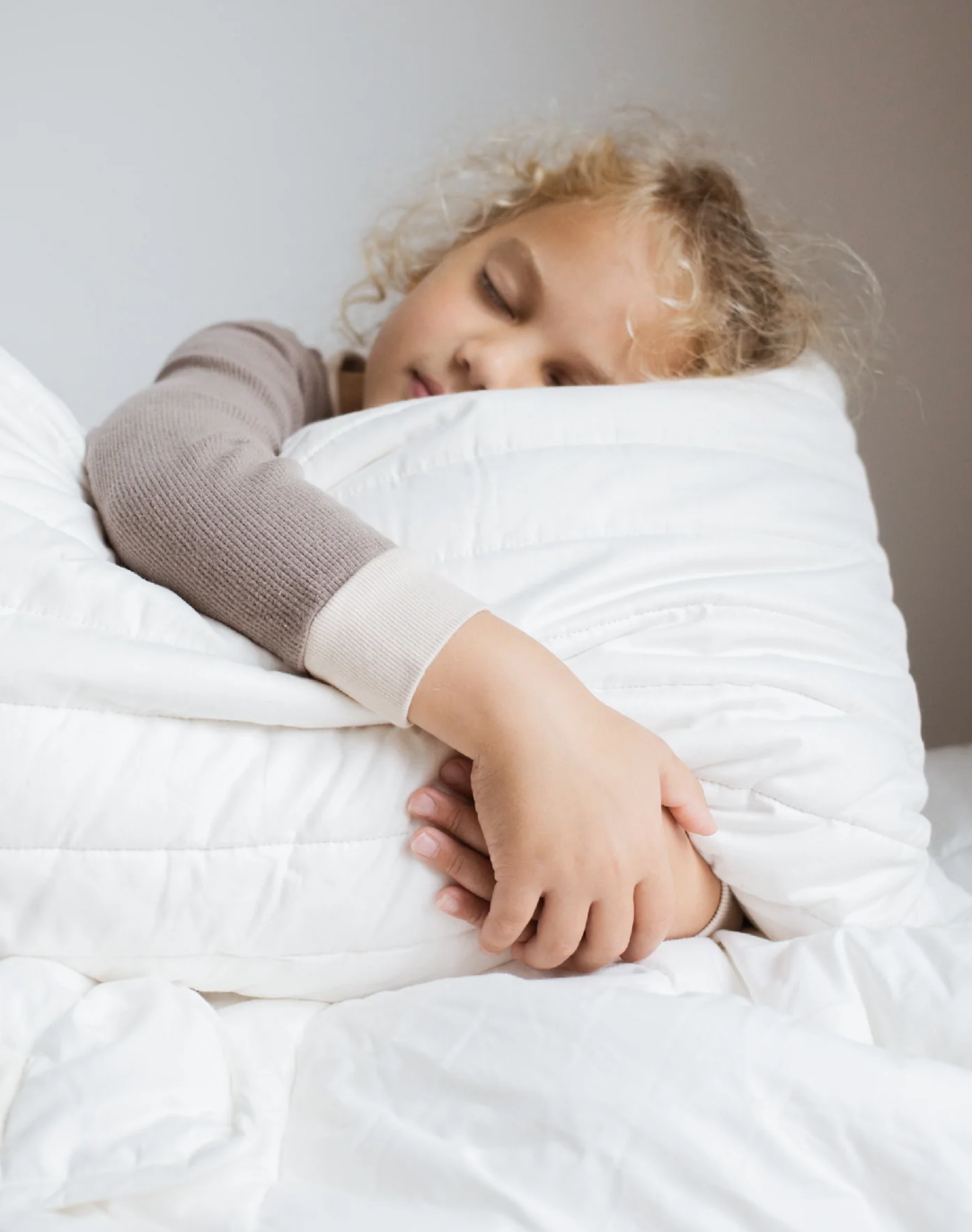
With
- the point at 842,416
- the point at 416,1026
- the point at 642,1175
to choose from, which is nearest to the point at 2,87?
the point at 842,416

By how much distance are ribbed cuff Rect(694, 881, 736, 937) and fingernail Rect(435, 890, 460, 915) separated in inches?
7.3

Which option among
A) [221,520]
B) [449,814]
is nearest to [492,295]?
[221,520]

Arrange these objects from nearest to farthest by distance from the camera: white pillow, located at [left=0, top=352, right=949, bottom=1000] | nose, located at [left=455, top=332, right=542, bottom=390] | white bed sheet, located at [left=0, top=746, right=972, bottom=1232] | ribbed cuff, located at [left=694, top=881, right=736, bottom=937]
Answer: white bed sheet, located at [left=0, top=746, right=972, bottom=1232] < white pillow, located at [left=0, top=352, right=949, bottom=1000] < ribbed cuff, located at [left=694, top=881, right=736, bottom=937] < nose, located at [left=455, top=332, right=542, bottom=390]

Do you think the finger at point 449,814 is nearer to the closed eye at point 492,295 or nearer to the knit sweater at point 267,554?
the knit sweater at point 267,554

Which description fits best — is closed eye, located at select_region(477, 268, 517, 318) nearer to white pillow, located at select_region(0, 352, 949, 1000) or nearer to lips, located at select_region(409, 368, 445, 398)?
lips, located at select_region(409, 368, 445, 398)

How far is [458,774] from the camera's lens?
65 centimetres

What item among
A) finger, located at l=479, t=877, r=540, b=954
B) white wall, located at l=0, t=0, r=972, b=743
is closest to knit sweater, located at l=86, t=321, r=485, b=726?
finger, located at l=479, t=877, r=540, b=954

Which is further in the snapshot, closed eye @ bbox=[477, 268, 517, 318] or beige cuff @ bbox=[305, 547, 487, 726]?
closed eye @ bbox=[477, 268, 517, 318]

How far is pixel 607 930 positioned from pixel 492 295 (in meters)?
0.64

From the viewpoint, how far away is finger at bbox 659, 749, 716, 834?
0.65 metres

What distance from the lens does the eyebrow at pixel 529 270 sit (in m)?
1.03

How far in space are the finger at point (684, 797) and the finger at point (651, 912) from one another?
0.04m

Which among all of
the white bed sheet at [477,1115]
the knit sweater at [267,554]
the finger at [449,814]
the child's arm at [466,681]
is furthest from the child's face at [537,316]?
the white bed sheet at [477,1115]

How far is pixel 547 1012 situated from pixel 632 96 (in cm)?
131
